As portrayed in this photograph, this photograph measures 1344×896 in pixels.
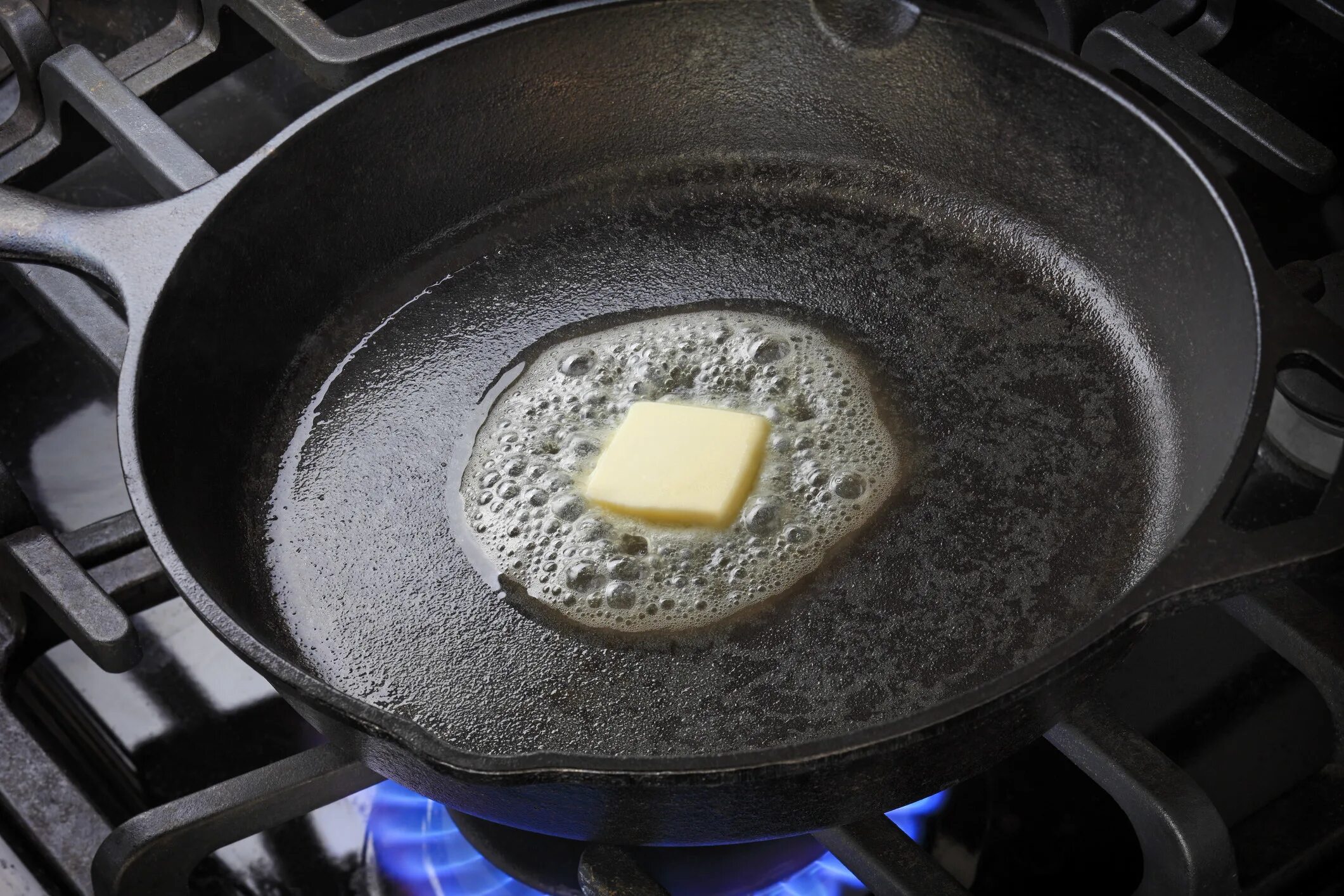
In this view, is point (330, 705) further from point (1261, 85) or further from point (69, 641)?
point (1261, 85)

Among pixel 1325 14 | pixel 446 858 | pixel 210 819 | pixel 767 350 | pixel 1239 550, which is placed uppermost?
pixel 1325 14

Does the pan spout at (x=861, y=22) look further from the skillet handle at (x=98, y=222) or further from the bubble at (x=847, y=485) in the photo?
the skillet handle at (x=98, y=222)

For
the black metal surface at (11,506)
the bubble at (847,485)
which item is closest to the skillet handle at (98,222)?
the black metal surface at (11,506)

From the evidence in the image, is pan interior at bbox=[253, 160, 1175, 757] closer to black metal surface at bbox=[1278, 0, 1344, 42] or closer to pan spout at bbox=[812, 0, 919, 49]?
pan spout at bbox=[812, 0, 919, 49]

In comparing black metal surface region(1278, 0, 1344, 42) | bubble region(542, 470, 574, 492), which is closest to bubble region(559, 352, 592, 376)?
bubble region(542, 470, 574, 492)

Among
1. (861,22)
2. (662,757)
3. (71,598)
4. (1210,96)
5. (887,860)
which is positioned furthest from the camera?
(861,22)

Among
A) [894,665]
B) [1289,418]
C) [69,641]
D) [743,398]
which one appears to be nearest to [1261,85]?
[1289,418]

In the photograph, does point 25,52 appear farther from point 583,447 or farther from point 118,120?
point 583,447

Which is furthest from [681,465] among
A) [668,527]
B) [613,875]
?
[613,875]
